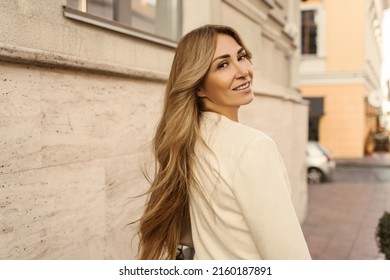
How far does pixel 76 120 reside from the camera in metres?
2.64

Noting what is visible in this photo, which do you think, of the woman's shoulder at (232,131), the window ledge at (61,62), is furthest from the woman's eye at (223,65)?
the window ledge at (61,62)

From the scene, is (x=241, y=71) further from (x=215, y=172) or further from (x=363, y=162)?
(x=363, y=162)

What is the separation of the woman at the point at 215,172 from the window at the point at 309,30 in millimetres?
20488

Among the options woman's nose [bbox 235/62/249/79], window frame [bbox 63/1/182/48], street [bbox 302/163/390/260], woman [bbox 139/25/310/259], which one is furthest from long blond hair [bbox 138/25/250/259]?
street [bbox 302/163/390/260]

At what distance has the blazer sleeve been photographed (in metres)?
1.41

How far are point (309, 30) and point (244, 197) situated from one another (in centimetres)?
2129

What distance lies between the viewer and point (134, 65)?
11.2 feet

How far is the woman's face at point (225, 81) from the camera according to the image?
69.1 inches

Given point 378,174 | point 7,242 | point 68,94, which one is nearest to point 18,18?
point 68,94

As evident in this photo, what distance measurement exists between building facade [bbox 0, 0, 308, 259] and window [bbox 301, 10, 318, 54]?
18.3 metres

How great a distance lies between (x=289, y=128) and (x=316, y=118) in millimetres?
13565

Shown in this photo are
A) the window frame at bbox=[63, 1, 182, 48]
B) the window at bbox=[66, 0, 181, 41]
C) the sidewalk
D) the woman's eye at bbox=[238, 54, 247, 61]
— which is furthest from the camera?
the sidewalk

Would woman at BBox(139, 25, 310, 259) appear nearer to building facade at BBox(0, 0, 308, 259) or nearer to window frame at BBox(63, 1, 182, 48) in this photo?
building facade at BBox(0, 0, 308, 259)
